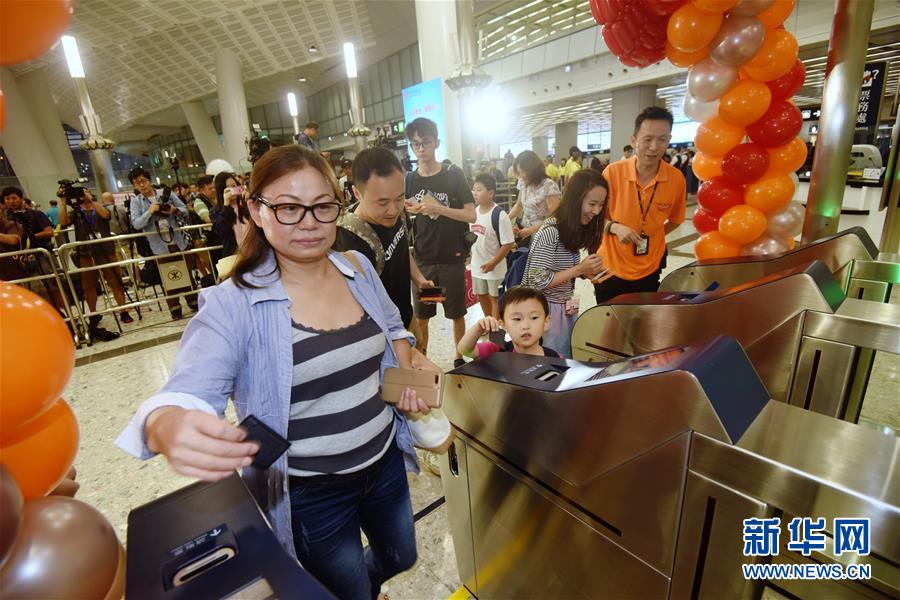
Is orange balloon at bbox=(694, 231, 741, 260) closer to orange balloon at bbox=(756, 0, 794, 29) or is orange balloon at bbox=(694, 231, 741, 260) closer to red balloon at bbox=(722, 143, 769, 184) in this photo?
red balloon at bbox=(722, 143, 769, 184)

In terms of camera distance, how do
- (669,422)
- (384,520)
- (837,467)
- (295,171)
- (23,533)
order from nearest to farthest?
1. (23,533)
2. (837,467)
3. (669,422)
4. (295,171)
5. (384,520)

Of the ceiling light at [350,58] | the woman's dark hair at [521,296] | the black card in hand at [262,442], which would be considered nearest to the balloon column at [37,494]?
the black card in hand at [262,442]

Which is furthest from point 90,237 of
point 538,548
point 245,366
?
point 538,548

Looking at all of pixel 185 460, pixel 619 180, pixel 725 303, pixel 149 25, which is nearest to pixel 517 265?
pixel 619 180

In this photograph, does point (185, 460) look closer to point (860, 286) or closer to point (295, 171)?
point (295, 171)

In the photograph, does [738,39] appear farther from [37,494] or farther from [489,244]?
[37,494]

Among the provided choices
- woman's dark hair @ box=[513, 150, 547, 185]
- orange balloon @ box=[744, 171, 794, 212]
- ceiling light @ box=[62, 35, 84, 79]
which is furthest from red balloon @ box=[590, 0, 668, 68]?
ceiling light @ box=[62, 35, 84, 79]

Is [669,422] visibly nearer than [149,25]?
Yes

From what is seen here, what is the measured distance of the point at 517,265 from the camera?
95.1 inches

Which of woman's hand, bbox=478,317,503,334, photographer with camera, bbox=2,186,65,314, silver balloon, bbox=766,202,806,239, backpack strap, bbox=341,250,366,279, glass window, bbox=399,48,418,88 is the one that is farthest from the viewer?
glass window, bbox=399,48,418,88

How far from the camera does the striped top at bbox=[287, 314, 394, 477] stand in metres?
1.01

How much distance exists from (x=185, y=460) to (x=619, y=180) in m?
2.49

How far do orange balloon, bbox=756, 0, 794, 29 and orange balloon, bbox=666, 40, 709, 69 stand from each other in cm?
28

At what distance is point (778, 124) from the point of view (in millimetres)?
2473
